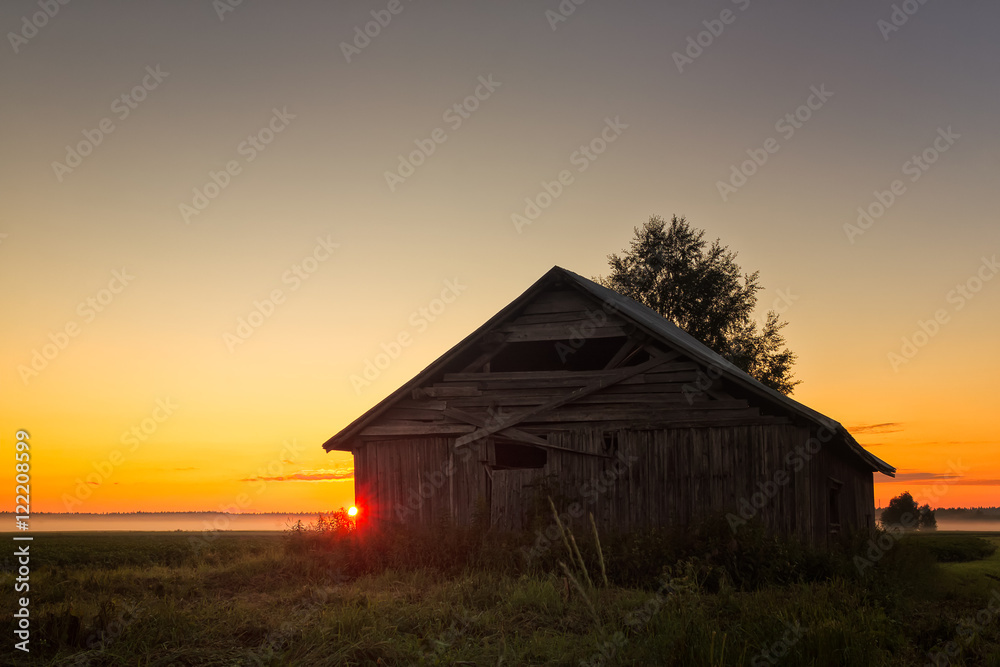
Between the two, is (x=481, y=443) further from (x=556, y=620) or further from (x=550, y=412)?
(x=556, y=620)

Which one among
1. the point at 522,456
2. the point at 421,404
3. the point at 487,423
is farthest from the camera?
the point at 522,456

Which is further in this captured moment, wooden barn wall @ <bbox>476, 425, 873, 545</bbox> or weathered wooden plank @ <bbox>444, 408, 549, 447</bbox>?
weathered wooden plank @ <bbox>444, 408, 549, 447</bbox>

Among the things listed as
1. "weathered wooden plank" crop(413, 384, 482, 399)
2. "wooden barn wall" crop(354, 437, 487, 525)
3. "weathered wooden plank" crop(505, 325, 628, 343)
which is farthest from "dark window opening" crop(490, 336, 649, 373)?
"wooden barn wall" crop(354, 437, 487, 525)

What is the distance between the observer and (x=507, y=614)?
9.80 meters

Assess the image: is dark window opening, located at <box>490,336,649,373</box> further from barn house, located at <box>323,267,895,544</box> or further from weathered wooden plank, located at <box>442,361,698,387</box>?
weathered wooden plank, located at <box>442,361,698,387</box>

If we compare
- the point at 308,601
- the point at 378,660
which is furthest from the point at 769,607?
the point at 308,601

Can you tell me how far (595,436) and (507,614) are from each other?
7.12 meters

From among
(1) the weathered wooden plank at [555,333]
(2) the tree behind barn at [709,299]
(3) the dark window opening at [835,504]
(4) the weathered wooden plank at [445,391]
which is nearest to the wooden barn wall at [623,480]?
(4) the weathered wooden plank at [445,391]

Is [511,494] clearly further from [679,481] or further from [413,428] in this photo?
[679,481]

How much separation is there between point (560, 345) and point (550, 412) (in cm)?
241

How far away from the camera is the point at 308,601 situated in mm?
11281

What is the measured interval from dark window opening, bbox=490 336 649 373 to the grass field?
19.8 feet

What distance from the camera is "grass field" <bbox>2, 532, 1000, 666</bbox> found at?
309 inches

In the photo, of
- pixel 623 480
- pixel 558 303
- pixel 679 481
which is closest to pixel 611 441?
pixel 623 480
